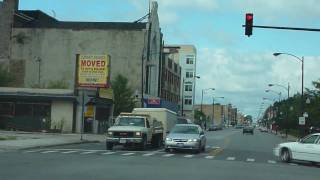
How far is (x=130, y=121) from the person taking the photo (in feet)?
113

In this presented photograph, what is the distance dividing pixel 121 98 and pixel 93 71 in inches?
276

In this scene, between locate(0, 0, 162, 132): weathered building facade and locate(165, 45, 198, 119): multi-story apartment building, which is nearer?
locate(0, 0, 162, 132): weathered building facade

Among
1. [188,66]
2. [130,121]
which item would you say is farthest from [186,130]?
[188,66]

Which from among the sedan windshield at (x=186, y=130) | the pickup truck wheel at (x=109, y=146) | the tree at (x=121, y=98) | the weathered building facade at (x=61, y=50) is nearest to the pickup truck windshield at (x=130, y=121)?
the pickup truck wheel at (x=109, y=146)

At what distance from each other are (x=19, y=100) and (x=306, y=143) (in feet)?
120

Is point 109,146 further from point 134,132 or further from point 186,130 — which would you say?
point 186,130

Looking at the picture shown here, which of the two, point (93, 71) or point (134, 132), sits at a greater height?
point (93, 71)

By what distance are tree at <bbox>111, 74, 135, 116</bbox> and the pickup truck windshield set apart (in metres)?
30.9

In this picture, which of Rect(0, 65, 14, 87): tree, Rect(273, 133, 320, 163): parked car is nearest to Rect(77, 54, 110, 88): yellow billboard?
Rect(0, 65, 14, 87): tree

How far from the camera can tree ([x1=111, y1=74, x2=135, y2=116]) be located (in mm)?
65688

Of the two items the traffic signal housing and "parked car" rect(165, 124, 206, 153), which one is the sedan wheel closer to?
"parked car" rect(165, 124, 206, 153)

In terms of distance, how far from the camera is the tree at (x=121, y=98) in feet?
216

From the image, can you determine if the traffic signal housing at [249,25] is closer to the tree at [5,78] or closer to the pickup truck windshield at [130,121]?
the pickup truck windshield at [130,121]

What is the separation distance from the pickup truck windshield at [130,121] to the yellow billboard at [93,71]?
25241 mm
